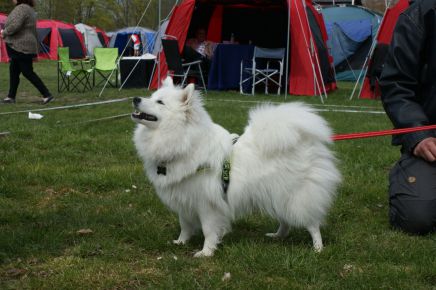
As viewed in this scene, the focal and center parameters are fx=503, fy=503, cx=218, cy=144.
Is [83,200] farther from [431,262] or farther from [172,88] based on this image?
[431,262]

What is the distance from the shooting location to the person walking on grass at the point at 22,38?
9.22 m

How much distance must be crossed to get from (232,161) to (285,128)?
0.37m

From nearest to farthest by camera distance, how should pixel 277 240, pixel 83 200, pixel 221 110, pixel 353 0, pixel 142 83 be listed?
pixel 277 240
pixel 83 200
pixel 221 110
pixel 142 83
pixel 353 0

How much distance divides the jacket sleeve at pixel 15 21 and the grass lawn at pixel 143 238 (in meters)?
4.28

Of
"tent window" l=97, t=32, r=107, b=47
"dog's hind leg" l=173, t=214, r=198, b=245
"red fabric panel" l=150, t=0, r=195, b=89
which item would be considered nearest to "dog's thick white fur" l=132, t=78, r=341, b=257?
"dog's hind leg" l=173, t=214, r=198, b=245

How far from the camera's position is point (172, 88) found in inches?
119

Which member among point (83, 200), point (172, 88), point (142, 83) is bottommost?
point (142, 83)

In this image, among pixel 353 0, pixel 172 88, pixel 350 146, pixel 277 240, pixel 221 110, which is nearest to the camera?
pixel 172 88

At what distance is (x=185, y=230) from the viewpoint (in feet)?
10.5

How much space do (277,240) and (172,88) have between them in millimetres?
1181

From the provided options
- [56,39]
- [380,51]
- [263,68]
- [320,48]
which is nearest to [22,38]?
[263,68]

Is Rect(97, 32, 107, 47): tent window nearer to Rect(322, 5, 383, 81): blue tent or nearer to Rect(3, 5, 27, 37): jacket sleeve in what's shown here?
Rect(322, 5, 383, 81): blue tent

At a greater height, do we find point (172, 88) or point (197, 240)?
point (172, 88)

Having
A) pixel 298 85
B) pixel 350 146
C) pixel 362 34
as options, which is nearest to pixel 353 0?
pixel 362 34
